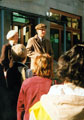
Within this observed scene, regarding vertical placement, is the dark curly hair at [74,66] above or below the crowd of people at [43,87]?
above

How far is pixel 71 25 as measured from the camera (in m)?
15.3

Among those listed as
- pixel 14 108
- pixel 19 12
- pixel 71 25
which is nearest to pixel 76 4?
pixel 71 25

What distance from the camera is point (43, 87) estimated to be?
2.91 m

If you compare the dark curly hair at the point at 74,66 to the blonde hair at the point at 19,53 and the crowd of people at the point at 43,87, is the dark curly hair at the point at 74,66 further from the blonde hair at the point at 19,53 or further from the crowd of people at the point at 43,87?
the blonde hair at the point at 19,53

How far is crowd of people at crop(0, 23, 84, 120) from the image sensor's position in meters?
1.93

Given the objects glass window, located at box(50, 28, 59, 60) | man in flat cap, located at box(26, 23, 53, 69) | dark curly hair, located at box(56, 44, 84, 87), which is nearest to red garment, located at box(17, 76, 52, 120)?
dark curly hair, located at box(56, 44, 84, 87)

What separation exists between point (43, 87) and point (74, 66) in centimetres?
94

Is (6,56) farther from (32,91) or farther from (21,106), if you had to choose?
(32,91)

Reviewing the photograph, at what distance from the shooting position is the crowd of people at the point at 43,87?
6.32ft

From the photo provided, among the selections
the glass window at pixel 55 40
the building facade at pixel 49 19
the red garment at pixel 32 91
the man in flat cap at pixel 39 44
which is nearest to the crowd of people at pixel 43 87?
the red garment at pixel 32 91

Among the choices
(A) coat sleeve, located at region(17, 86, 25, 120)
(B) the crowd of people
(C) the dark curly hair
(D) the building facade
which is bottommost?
(A) coat sleeve, located at region(17, 86, 25, 120)

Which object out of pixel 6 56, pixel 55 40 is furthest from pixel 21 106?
pixel 55 40

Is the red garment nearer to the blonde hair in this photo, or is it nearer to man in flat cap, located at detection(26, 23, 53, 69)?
the blonde hair

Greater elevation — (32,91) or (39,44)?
(39,44)
